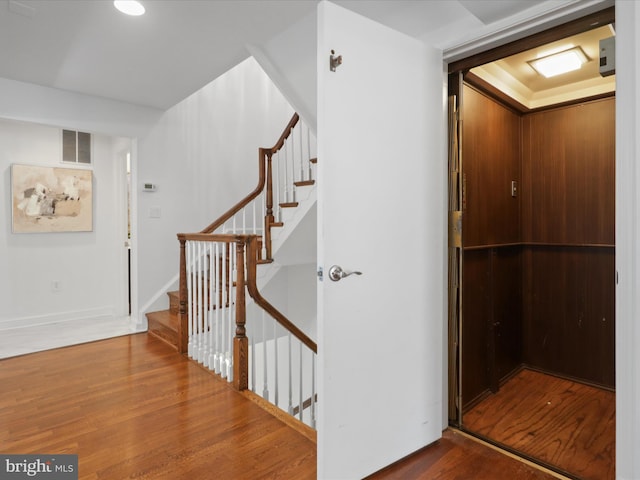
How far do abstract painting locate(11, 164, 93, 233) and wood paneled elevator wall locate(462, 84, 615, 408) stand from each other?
14.6 feet

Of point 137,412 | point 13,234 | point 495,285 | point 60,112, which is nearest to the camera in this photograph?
point 137,412

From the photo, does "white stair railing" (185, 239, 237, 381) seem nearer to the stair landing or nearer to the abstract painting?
the stair landing

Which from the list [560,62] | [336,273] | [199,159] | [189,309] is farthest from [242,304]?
[560,62]

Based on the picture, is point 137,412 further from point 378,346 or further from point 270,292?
point 270,292

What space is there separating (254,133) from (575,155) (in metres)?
3.74

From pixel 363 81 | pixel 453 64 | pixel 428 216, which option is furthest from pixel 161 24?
pixel 428 216

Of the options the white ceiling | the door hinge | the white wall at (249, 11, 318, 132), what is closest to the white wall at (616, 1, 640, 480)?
the white ceiling

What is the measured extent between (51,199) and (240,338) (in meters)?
3.32

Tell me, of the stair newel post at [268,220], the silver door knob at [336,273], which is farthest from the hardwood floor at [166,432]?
the stair newel post at [268,220]

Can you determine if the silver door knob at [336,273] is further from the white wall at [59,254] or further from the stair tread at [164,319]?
the white wall at [59,254]

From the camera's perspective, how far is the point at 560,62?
102 inches

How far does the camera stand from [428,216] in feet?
6.28

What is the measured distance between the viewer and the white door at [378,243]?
5.03 ft

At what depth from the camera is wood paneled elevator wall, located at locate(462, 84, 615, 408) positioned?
8.48 ft
